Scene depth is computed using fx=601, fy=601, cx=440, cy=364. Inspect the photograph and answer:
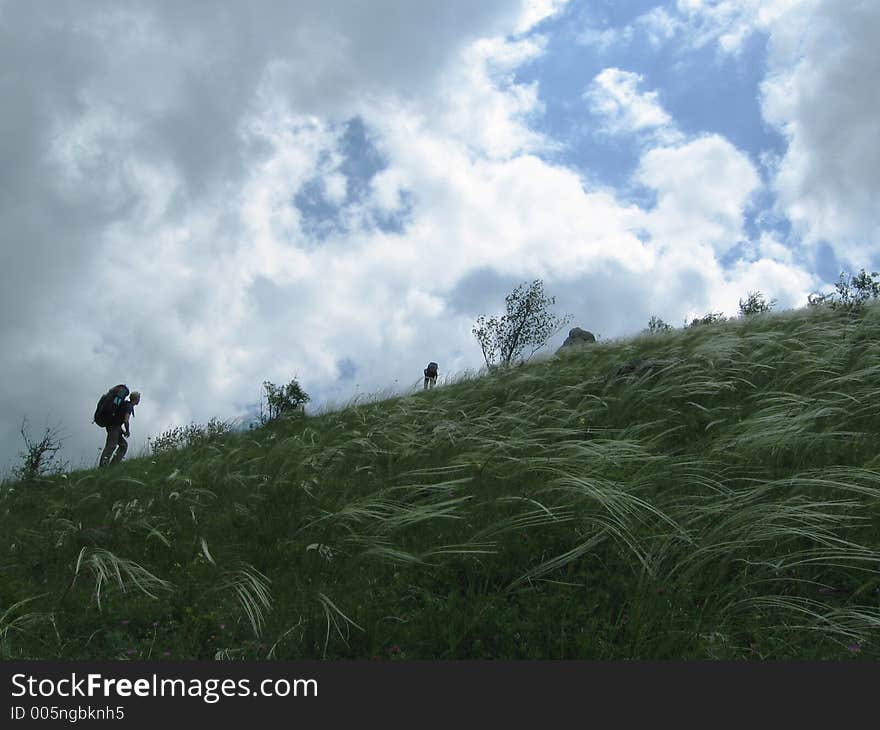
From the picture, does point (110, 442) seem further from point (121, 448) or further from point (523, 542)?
point (523, 542)

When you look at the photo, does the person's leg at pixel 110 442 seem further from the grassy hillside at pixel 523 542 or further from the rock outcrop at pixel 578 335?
the rock outcrop at pixel 578 335

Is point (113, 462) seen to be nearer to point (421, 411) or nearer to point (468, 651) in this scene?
point (421, 411)

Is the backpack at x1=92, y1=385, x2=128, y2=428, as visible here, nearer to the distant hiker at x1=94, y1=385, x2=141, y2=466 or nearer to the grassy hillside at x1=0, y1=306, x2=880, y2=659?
the distant hiker at x1=94, y1=385, x2=141, y2=466

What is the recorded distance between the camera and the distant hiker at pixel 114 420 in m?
13.3

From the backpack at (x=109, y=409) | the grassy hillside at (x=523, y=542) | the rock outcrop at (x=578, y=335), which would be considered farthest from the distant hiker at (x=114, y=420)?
the rock outcrop at (x=578, y=335)

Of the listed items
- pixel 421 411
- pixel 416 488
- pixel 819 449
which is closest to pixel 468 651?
pixel 416 488

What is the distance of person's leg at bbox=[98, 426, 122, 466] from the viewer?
1329 cm

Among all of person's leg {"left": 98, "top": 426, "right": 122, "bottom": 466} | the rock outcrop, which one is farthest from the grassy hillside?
the rock outcrop

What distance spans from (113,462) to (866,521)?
13404 millimetres

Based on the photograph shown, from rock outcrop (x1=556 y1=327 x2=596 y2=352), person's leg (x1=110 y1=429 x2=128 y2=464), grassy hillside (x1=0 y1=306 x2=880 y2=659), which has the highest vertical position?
rock outcrop (x1=556 y1=327 x2=596 y2=352)

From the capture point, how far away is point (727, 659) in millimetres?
3156

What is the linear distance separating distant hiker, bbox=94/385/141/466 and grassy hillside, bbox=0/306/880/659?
5.57 m

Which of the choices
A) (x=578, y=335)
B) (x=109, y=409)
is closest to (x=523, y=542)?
(x=109, y=409)

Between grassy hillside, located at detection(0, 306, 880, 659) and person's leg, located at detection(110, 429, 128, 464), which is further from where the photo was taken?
person's leg, located at detection(110, 429, 128, 464)
